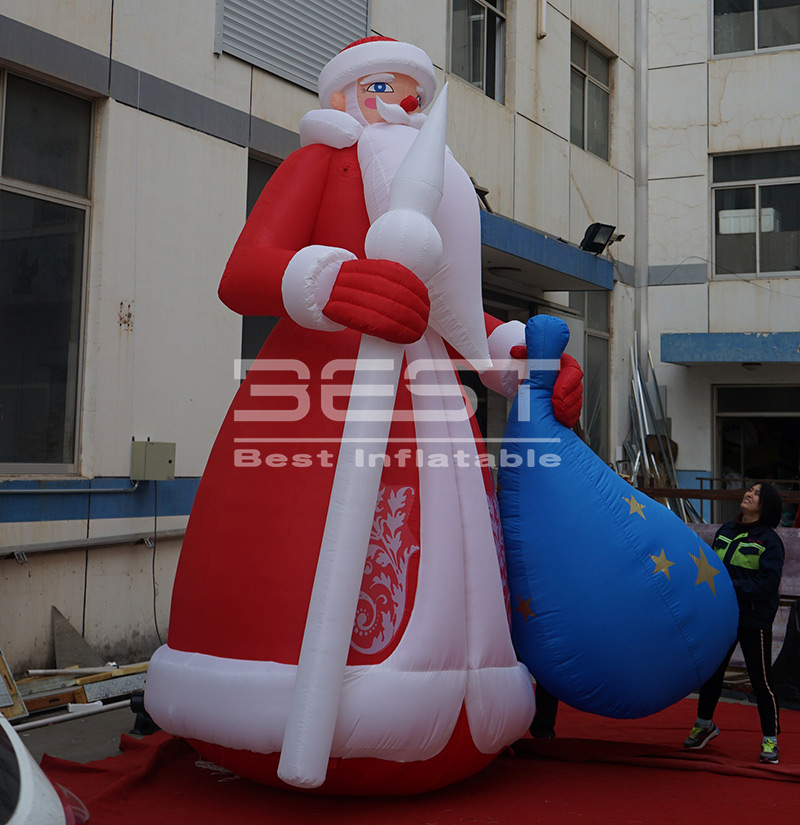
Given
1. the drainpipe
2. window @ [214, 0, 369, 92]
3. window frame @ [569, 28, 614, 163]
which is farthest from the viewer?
the drainpipe

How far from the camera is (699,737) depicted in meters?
4.70

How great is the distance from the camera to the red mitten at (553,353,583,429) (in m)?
4.00

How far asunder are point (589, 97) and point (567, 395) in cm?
1079

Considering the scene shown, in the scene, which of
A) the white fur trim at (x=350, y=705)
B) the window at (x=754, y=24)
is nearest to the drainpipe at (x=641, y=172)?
the window at (x=754, y=24)

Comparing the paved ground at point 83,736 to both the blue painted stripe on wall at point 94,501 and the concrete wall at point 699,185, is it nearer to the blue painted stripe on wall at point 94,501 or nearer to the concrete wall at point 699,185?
the blue painted stripe on wall at point 94,501

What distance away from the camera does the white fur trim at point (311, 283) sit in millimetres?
3289

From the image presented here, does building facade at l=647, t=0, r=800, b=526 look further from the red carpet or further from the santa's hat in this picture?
the santa's hat

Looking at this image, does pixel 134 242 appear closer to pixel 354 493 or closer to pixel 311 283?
pixel 311 283

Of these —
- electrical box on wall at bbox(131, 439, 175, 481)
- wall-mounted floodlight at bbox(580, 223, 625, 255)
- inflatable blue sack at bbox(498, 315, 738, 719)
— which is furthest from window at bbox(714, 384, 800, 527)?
inflatable blue sack at bbox(498, 315, 738, 719)

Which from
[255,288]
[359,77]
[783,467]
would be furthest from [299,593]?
[783,467]

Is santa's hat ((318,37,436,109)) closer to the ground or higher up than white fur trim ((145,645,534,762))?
higher up

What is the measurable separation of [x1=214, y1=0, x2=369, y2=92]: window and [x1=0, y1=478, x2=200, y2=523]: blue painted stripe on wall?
3.33m

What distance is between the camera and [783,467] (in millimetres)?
14125

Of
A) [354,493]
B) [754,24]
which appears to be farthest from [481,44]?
[354,493]
